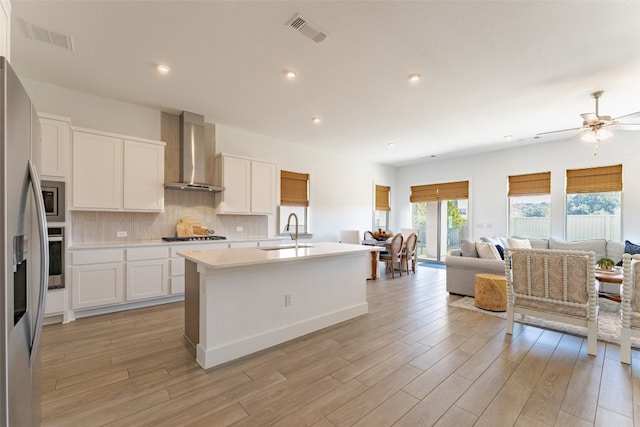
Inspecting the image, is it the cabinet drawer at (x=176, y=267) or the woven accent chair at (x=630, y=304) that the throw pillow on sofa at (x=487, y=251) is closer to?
the woven accent chair at (x=630, y=304)

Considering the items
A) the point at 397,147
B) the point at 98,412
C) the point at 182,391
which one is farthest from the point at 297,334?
the point at 397,147

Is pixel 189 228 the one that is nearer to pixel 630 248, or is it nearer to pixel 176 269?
pixel 176 269

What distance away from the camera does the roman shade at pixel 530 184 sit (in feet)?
20.1

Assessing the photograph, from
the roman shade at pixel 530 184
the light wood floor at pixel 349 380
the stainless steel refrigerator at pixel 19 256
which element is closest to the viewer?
the stainless steel refrigerator at pixel 19 256

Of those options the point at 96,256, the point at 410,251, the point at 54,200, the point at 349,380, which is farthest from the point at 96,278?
the point at 410,251

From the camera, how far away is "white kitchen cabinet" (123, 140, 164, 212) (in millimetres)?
3832

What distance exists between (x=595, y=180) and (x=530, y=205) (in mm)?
1169

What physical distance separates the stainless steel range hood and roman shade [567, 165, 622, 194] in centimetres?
709

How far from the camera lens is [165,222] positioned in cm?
444

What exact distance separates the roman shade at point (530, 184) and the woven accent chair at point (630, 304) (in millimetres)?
4374

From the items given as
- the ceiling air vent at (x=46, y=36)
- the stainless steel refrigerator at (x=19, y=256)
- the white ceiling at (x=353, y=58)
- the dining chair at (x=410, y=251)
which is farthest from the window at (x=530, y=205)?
the ceiling air vent at (x=46, y=36)

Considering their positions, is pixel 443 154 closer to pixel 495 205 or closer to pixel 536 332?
pixel 495 205

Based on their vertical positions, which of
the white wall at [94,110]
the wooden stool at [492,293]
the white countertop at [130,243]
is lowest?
the wooden stool at [492,293]

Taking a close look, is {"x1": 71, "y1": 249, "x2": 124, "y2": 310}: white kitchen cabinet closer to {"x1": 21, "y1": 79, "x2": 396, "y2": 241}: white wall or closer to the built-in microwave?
the built-in microwave
